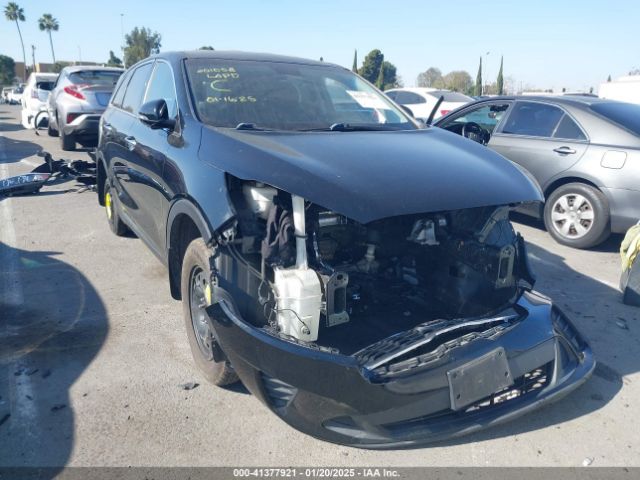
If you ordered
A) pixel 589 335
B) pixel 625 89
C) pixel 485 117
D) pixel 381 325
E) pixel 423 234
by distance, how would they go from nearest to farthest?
pixel 381 325, pixel 423 234, pixel 589 335, pixel 485 117, pixel 625 89

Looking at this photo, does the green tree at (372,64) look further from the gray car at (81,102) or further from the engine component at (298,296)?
the engine component at (298,296)

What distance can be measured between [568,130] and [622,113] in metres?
0.58

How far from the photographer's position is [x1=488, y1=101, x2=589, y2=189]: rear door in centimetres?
596

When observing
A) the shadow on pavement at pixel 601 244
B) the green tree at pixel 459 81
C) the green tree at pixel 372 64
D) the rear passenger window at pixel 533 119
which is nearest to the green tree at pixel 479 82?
the green tree at pixel 459 81

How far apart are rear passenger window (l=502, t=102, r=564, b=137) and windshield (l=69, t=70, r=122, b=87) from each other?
26.1ft

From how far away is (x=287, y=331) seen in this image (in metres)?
2.53

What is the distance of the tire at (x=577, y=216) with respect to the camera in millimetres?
5652

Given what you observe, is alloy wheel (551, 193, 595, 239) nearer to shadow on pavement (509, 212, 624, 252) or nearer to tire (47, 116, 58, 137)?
shadow on pavement (509, 212, 624, 252)

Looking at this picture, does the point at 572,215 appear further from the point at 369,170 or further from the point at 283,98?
the point at 369,170

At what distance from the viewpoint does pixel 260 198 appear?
271cm

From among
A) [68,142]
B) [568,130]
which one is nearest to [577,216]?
[568,130]

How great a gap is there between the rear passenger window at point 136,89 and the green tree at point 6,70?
245 feet

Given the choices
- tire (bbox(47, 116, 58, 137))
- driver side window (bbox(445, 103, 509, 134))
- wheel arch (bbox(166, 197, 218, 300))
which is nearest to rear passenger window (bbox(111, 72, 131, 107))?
wheel arch (bbox(166, 197, 218, 300))

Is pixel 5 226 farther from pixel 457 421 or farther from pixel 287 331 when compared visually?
pixel 457 421
